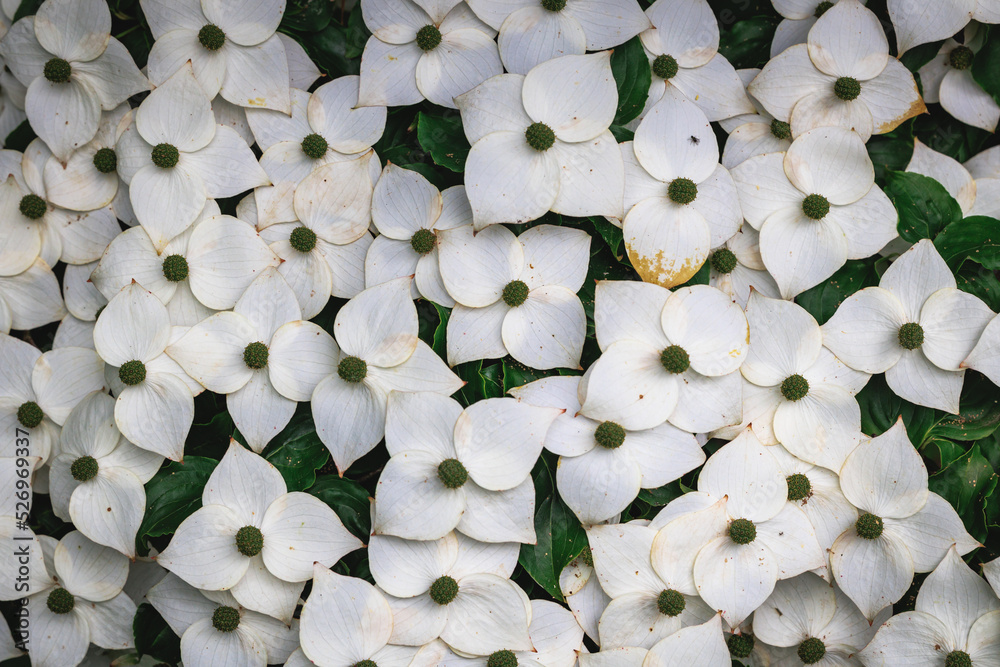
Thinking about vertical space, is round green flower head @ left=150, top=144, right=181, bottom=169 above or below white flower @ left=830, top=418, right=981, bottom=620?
above

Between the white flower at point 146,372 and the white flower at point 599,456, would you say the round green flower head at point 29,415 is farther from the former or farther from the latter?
the white flower at point 599,456

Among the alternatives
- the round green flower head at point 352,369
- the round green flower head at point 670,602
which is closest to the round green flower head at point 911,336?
the round green flower head at point 670,602

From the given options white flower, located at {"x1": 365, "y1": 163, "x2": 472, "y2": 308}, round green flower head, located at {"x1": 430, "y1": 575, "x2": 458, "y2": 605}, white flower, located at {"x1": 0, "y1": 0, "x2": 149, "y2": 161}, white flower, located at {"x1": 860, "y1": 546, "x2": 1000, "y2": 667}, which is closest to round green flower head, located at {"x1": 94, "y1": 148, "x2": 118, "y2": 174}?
white flower, located at {"x1": 0, "y1": 0, "x2": 149, "y2": 161}

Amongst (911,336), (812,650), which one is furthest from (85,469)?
(911,336)

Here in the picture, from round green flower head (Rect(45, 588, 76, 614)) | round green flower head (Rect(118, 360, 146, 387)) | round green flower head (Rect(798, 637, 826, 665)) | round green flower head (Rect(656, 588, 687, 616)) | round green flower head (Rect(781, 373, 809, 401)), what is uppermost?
round green flower head (Rect(118, 360, 146, 387))

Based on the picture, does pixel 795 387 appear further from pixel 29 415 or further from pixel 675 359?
pixel 29 415

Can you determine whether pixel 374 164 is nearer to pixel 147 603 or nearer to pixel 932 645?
pixel 147 603

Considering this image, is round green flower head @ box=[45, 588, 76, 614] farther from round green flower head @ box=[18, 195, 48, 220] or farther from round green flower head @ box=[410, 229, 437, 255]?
round green flower head @ box=[410, 229, 437, 255]
